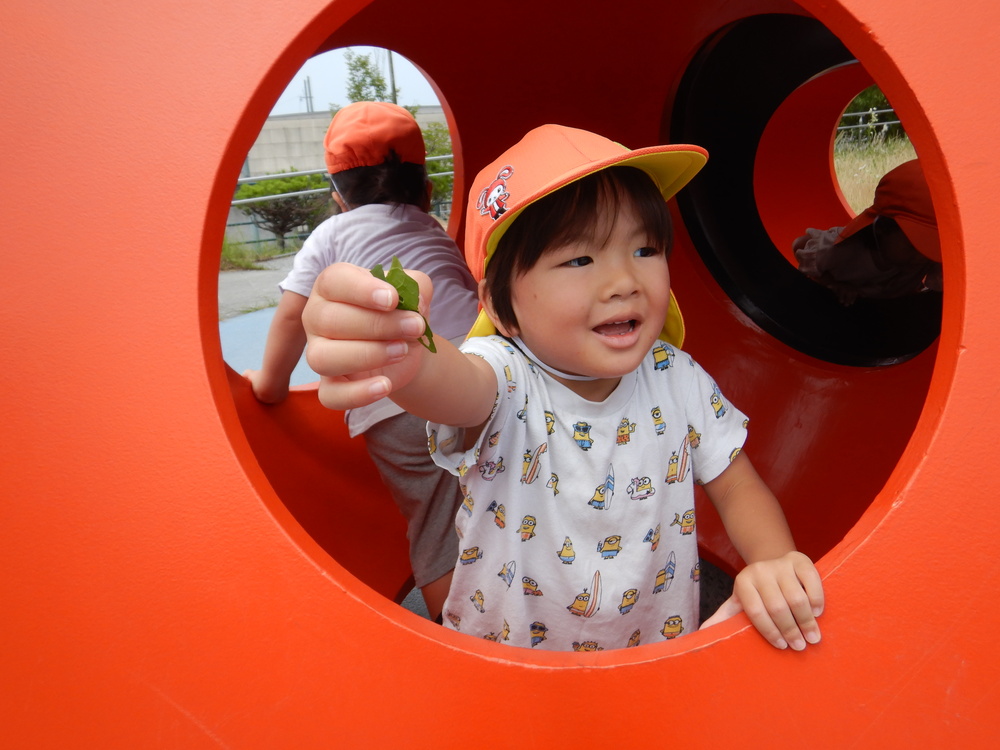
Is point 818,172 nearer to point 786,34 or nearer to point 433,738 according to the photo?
point 786,34

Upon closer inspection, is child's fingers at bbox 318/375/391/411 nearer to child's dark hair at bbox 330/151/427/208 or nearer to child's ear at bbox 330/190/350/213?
child's dark hair at bbox 330/151/427/208

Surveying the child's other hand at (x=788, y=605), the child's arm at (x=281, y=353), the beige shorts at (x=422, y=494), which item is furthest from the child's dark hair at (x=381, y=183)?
the child's other hand at (x=788, y=605)

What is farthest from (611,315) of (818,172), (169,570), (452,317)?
(818,172)

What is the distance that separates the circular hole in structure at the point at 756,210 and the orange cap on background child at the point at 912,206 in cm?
17

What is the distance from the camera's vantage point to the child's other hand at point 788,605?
680mm

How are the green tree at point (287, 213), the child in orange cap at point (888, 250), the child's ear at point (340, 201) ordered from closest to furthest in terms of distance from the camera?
the child in orange cap at point (888, 250) → the child's ear at point (340, 201) → the green tree at point (287, 213)

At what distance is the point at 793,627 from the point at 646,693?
14 cm

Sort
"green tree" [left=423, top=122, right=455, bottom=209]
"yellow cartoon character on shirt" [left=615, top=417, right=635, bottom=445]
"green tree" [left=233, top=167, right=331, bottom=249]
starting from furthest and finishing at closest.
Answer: "green tree" [left=423, top=122, right=455, bottom=209], "green tree" [left=233, top=167, right=331, bottom=249], "yellow cartoon character on shirt" [left=615, top=417, right=635, bottom=445]

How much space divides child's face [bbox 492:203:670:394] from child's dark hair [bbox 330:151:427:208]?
3.38 feet

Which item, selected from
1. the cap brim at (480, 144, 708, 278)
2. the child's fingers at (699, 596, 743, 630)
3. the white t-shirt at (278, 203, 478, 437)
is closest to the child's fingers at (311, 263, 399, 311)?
the cap brim at (480, 144, 708, 278)

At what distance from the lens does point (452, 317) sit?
168 centimetres

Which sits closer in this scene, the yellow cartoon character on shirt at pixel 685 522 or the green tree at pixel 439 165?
the yellow cartoon character on shirt at pixel 685 522

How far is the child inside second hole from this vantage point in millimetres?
894

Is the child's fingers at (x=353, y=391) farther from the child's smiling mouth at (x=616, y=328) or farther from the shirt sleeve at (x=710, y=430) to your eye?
the shirt sleeve at (x=710, y=430)
